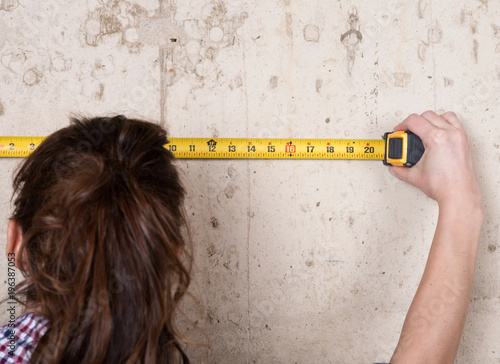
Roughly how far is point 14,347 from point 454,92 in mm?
2328

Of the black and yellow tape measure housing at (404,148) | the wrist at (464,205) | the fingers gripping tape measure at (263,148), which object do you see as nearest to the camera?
the wrist at (464,205)

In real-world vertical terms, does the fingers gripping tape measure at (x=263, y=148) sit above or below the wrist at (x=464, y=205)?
above

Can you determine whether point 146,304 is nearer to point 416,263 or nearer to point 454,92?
point 416,263

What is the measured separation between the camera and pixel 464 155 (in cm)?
176

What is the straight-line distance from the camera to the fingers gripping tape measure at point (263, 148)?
1.97 metres

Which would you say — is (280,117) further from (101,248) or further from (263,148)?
(101,248)

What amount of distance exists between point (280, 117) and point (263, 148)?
213 mm

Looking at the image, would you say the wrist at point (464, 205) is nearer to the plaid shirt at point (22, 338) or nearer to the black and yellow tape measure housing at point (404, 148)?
the black and yellow tape measure housing at point (404, 148)

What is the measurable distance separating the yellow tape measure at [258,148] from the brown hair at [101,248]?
78 cm

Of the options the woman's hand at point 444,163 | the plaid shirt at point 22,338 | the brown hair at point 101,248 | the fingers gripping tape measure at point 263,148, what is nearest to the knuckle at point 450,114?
the woman's hand at point 444,163

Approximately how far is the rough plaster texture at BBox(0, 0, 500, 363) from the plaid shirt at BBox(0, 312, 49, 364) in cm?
96

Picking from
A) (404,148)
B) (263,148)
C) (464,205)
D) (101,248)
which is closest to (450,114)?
(404,148)

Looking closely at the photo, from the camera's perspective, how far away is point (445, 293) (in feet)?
4.79

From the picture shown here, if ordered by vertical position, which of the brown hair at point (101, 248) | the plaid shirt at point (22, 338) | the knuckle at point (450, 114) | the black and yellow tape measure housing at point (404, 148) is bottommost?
the plaid shirt at point (22, 338)
